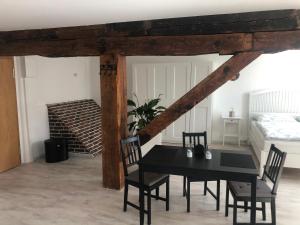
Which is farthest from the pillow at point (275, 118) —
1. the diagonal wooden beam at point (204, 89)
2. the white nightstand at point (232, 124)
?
the diagonal wooden beam at point (204, 89)

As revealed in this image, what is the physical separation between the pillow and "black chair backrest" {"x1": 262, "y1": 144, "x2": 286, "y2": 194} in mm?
2766

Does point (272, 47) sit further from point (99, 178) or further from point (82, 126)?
point (82, 126)

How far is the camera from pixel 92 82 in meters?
7.16

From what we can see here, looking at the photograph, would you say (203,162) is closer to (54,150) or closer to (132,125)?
(132,125)

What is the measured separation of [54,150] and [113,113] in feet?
6.85

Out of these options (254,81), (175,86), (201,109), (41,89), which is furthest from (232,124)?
(41,89)

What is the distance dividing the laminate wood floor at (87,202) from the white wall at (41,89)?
3.00 feet

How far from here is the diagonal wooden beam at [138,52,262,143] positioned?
10.8 feet

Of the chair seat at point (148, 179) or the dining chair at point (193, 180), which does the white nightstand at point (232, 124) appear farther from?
the chair seat at point (148, 179)

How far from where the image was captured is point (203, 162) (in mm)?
2975

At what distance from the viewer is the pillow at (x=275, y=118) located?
18.6ft

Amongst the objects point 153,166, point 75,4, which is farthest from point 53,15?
point 153,166

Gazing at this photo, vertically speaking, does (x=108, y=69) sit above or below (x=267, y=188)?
above

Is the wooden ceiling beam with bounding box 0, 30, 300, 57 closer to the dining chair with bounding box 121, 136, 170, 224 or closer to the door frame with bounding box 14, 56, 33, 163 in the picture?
the door frame with bounding box 14, 56, 33, 163
